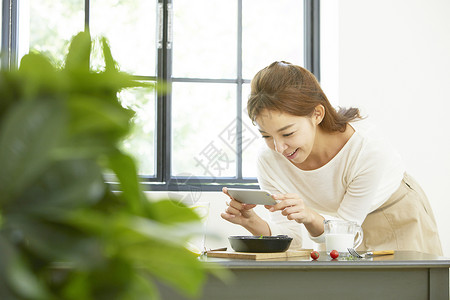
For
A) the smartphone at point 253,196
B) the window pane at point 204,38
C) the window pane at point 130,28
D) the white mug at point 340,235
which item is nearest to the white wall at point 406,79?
the window pane at point 204,38

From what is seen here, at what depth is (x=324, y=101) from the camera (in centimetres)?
236

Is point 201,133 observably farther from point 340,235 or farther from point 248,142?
point 340,235

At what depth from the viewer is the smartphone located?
6.25 feet

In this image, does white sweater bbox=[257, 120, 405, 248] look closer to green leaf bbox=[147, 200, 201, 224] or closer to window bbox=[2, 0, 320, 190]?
window bbox=[2, 0, 320, 190]

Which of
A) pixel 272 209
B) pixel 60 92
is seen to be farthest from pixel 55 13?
pixel 60 92

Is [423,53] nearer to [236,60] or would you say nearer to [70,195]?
[236,60]

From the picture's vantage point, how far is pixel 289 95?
2.27 meters

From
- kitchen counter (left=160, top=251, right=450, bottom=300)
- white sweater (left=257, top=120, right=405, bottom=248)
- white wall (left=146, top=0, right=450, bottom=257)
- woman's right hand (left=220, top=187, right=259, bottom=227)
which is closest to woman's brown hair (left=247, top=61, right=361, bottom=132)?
white sweater (left=257, top=120, right=405, bottom=248)

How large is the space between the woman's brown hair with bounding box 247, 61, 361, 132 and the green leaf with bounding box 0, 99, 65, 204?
2019 millimetres

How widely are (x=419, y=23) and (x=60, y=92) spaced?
151 inches

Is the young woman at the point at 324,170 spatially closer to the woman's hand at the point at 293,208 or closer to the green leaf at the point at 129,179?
the woman's hand at the point at 293,208

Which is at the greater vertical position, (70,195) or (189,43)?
(189,43)

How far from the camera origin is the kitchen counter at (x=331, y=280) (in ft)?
4.74

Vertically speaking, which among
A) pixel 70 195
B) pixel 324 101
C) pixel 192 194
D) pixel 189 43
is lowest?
pixel 192 194
